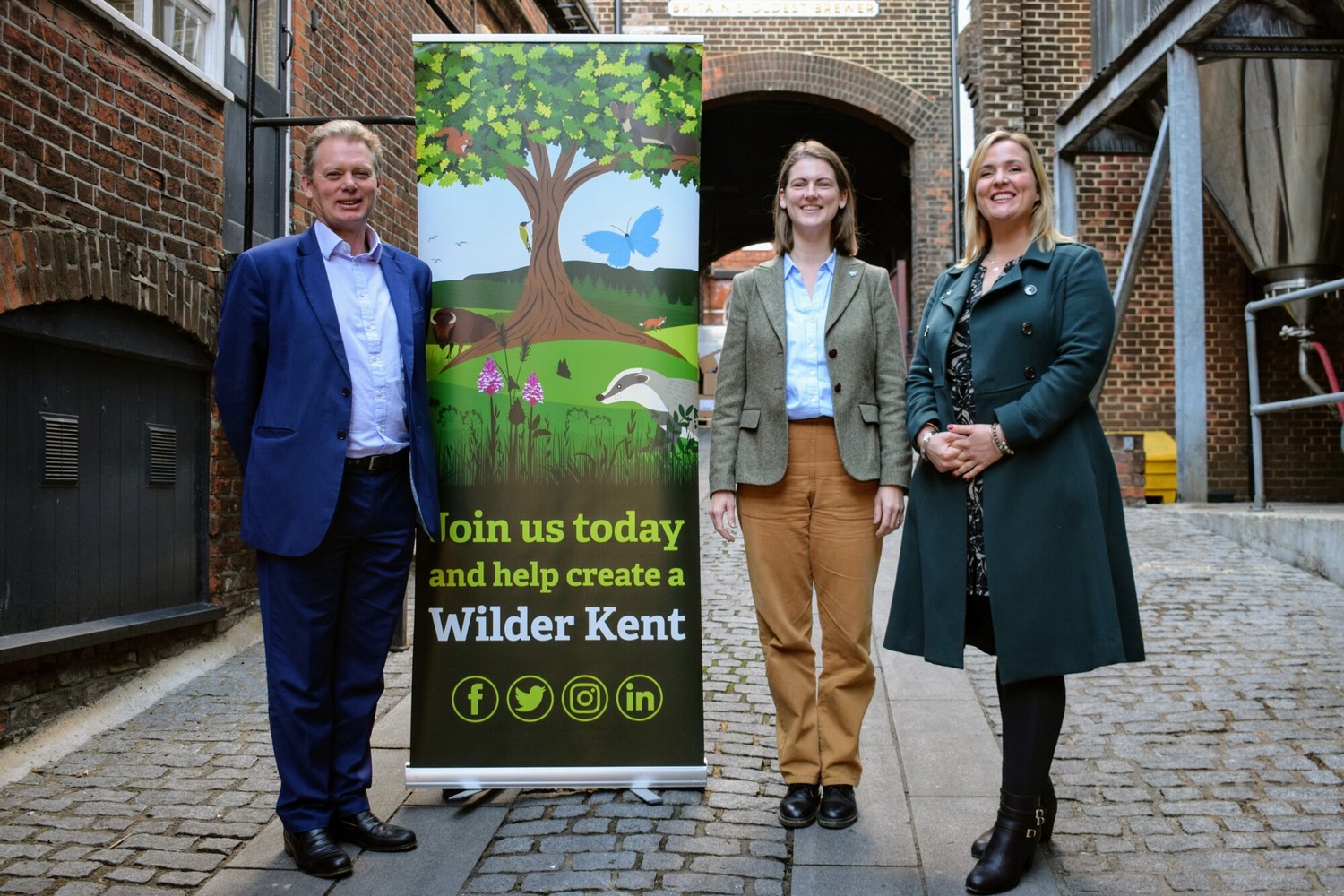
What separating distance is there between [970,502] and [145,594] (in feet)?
12.4

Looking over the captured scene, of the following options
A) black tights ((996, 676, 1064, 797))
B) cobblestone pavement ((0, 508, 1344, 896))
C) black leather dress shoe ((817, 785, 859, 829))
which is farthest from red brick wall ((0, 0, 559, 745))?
black tights ((996, 676, 1064, 797))

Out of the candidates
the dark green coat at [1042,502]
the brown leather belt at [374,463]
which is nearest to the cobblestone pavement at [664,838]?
the dark green coat at [1042,502]

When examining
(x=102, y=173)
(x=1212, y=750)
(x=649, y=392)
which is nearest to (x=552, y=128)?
(x=649, y=392)

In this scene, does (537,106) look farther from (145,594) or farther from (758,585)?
(145,594)

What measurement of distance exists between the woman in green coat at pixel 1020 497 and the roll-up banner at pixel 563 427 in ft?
2.79

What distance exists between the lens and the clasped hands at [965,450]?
9.48 ft

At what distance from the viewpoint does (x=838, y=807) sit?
130 inches

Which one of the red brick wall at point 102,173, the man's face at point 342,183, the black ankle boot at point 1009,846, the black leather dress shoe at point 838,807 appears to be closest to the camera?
the black ankle boot at point 1009,846

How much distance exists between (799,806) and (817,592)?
24.1 inches

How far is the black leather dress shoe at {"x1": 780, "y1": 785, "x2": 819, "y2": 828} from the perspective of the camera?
329cm

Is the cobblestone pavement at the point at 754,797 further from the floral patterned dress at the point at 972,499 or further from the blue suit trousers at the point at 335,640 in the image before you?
the floral patterned dress at the point at 972,499

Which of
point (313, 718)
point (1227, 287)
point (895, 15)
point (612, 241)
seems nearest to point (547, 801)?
point (313, 718)

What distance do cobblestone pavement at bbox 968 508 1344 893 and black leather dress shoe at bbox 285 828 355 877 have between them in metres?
1.85

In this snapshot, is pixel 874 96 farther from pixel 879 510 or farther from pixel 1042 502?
pixel 1042 502
